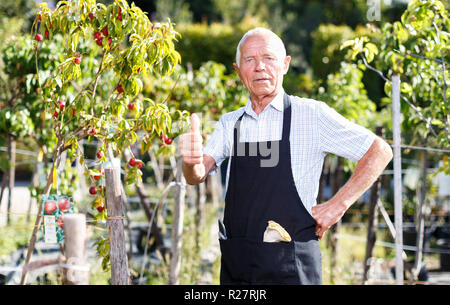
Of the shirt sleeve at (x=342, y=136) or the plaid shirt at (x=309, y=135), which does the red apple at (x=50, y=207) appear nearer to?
the plaid shirt at (x=309, y=135)

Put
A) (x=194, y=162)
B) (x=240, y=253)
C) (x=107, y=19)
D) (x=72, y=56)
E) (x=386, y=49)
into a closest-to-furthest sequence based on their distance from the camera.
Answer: (x=194, y=162)
(x=240, y=253)
(x=107, y=19)
(x=72, y=56)
(x=386, y=49)

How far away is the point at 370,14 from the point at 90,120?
2125 millimetres

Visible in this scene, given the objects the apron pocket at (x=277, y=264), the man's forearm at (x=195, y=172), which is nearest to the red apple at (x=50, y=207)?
the man's forearm at (x=195, y=172)

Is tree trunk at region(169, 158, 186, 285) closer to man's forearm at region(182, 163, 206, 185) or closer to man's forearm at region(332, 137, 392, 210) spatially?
man's forearm at region(182, 163, 206, 185)

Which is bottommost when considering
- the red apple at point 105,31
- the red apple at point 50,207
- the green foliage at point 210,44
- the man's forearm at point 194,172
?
the red apple at point 50,207

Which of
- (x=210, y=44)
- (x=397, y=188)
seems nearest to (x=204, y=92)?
(x=397, y=188)

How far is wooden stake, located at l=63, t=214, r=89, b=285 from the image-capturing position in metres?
2.15

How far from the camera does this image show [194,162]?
5.74 ft

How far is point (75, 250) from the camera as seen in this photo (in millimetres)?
2162

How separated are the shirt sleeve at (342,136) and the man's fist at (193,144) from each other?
51cm

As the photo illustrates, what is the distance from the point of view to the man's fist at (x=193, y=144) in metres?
1.68

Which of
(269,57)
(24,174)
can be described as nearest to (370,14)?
(269,57)

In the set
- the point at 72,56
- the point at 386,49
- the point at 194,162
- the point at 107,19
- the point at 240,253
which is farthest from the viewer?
the point at 386,49
